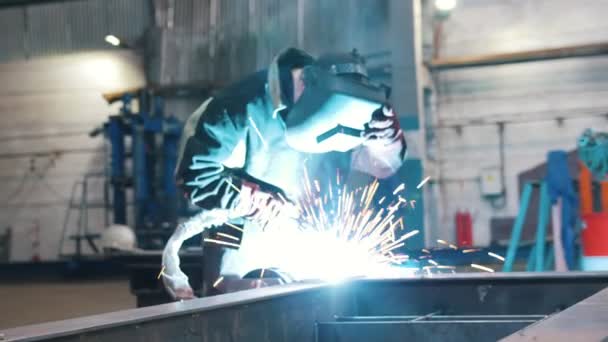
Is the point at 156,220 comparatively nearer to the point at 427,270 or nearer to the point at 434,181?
the point at 434,181

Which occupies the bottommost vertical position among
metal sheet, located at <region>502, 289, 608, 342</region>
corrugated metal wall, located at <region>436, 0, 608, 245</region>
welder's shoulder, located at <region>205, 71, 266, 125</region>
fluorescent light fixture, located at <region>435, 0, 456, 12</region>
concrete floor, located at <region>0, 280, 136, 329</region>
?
concrete floor, located at <region>0, 280, 136, 329</region>

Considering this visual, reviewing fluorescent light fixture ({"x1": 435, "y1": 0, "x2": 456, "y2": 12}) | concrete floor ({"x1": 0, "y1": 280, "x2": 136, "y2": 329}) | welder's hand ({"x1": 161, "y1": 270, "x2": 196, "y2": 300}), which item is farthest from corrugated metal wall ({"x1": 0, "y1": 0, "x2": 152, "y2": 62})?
welder's hand ({"x1": 161, "y1": 270, "x2": 196, "y2": 300})

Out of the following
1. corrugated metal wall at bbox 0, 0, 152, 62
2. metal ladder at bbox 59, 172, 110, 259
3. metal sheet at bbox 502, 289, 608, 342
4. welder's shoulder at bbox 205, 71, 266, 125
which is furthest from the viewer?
corrugated metal wall at bbox 0, 0, 152, 62

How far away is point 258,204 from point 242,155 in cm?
30

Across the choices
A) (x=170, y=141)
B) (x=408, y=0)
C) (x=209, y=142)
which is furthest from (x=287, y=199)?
(x=170, y=141)

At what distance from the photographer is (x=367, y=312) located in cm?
288

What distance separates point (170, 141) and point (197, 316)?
30.8 feet

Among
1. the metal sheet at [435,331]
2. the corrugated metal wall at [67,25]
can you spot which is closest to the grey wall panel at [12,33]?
the corrugated metal wall at [67,25]

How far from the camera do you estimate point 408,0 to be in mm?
9664

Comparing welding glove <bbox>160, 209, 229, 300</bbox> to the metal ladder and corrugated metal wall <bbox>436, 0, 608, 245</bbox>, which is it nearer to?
corrugated metal wall <bbox>436, 0, 608, 245</bbox>

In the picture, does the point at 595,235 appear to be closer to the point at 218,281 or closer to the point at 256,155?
the point at 256,155

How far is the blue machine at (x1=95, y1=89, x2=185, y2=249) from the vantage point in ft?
36.0

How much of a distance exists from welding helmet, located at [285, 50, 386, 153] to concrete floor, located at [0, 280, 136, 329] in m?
4.26

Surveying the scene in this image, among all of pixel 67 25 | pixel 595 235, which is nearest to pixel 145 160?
pixel 67 25
